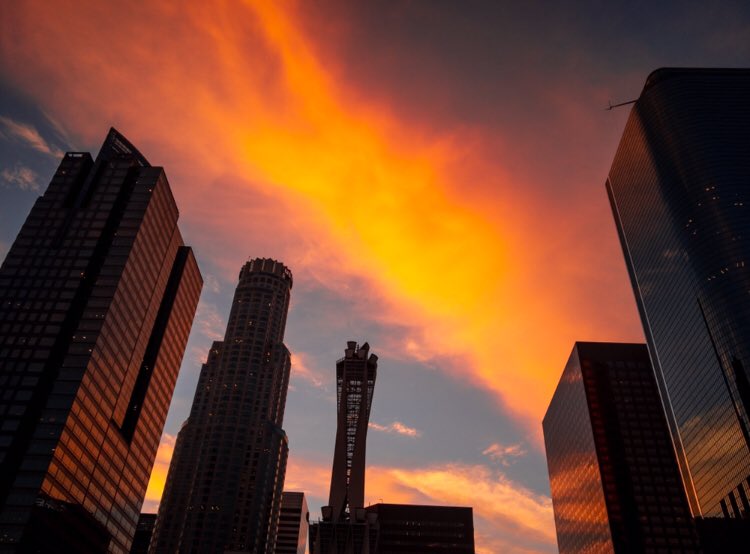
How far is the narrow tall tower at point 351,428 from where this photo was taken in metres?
105

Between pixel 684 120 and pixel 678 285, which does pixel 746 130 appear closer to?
pixel 684 120

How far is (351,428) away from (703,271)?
106m

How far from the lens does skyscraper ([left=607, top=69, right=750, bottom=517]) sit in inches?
5915

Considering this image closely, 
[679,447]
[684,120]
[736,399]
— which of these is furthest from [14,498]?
[684,120]

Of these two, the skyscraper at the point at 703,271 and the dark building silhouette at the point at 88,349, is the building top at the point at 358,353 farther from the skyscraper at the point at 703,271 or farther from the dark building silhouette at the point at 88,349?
the skyscraper at the point at 703,271

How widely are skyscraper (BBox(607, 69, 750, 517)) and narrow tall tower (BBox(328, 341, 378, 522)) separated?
9196 centimetres

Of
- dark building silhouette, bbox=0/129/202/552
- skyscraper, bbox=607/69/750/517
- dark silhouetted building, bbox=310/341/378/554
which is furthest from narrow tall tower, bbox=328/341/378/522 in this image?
skyscraper, bbox=607/69/750/517

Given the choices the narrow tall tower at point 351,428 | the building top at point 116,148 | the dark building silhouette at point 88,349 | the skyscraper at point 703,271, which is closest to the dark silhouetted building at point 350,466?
the narrow tall tower at point 351,428

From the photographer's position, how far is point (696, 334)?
16500 centimetres

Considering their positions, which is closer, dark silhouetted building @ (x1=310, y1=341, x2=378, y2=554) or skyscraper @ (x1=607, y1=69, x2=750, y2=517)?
dark silhouetted building @ (x1=310, y1=341, x2=378, y2=554)

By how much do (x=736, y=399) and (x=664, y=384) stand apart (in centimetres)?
4631

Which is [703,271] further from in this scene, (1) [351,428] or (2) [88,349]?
(2) [88,349]

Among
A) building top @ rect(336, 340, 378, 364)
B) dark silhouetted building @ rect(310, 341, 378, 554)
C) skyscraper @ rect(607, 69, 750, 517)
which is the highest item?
skyscraper @ rect(607, 69, 750, 517)

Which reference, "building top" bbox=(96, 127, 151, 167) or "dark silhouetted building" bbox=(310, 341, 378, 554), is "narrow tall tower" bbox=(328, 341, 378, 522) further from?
"building top" bbox=(96, 127, 151, 167)
